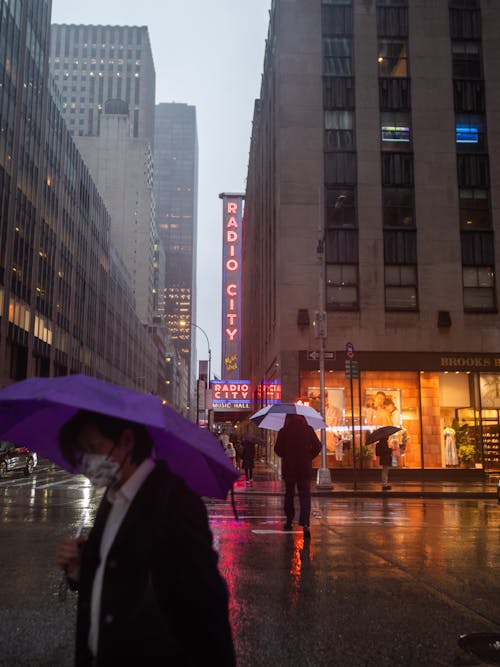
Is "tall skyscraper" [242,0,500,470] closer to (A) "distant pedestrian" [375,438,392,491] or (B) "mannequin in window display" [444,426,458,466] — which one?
(B) "mannequin in window display" [444,426,458,466]

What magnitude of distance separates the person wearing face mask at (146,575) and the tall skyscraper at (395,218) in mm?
25580

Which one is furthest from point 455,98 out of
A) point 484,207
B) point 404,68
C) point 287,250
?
point 287,250

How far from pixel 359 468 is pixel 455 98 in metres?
18.9

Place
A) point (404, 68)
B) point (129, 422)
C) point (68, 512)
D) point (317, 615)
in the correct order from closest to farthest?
point (129, 422), point (317, 615), point (68, 512), point (404, 68)

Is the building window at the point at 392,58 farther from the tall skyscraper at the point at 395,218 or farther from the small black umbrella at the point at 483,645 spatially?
the small black umbrella at the point at 483,645

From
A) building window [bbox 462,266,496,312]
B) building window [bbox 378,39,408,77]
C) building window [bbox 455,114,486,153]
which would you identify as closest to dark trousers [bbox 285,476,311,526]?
building window [bbox 462,266,496,312]

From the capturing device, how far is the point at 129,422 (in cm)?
258

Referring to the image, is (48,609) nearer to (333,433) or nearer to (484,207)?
(333,433)

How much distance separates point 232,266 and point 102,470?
2830 inches

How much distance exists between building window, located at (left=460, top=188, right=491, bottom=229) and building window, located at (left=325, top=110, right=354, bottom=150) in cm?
616

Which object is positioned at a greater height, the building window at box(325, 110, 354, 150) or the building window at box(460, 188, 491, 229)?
the building window at box(325, 110, 354, 150)

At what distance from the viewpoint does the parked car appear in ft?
84.1

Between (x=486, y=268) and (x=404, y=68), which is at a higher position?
(x=404, y=68)

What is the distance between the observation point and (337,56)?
31219mm
